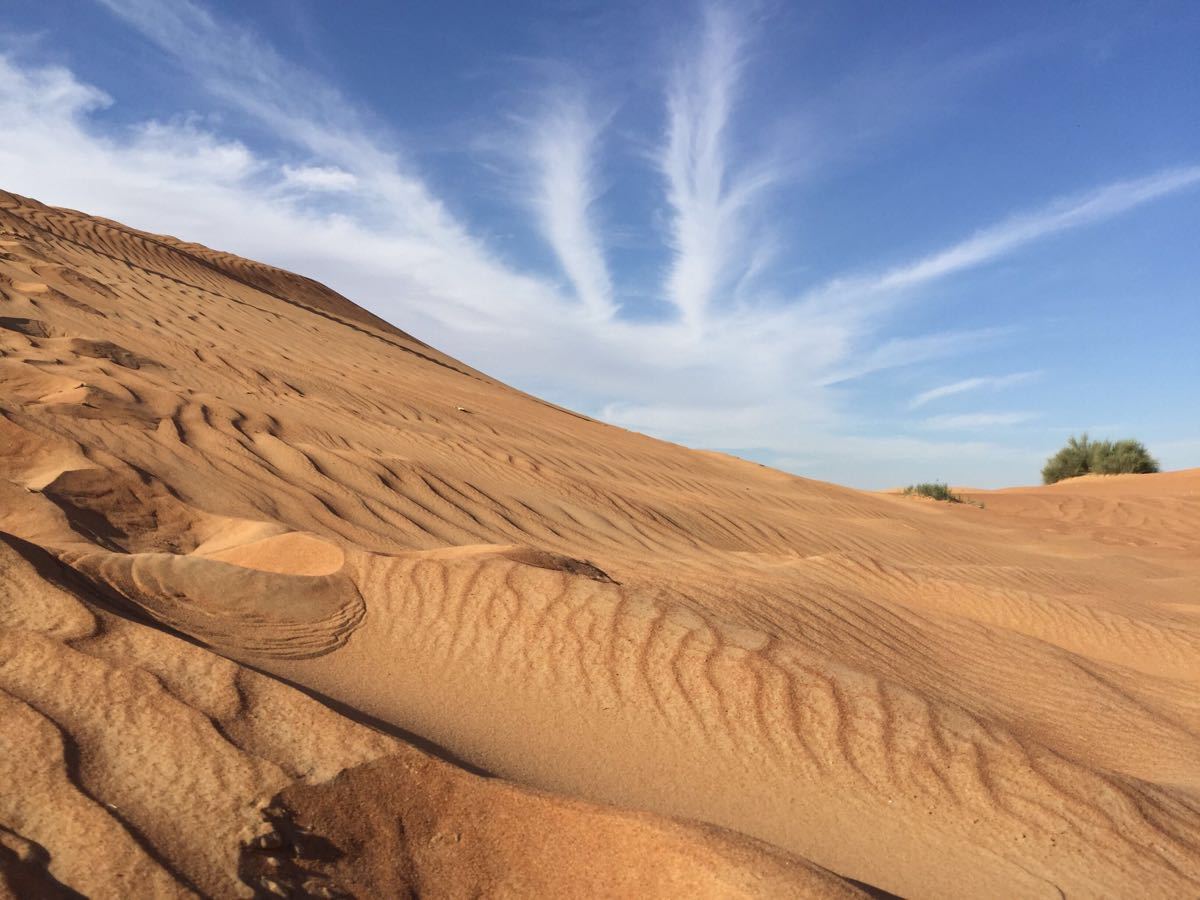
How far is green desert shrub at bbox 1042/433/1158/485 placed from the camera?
2402 cm

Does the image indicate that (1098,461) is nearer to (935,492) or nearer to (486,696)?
(935,492)

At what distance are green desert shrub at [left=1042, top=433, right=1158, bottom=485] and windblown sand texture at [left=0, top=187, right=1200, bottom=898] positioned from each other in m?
19.7

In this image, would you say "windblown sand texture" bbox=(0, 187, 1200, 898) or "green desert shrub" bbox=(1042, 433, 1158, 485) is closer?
"windblown sand texture" bbox=(0, 187, 1200, 898)

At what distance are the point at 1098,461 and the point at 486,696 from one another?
26698 millimetres

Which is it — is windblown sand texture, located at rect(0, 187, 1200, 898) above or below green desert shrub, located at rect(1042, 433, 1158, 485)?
below

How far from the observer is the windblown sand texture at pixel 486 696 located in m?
1.95

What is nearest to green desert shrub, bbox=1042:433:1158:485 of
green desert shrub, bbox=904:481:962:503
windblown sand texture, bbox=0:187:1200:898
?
green desert shrub, bbox=904:481:962:503

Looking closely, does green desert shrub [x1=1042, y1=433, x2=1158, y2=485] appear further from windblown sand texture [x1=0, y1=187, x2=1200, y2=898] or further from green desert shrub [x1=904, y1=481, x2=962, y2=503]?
windblown sand texture [x1=0, y1=187, x2=1200, y2=898]

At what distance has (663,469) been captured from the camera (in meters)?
12.1

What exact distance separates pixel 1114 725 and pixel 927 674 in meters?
0.82

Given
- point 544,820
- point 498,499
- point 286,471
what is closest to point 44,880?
point 544,820

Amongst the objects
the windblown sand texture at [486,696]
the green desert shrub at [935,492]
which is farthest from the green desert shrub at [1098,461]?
the windblown sand texture at [486,696]

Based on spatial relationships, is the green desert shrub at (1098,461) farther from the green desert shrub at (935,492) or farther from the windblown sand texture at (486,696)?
the windblown sand texture at (486,696)

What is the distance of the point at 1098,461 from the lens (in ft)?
81.7
